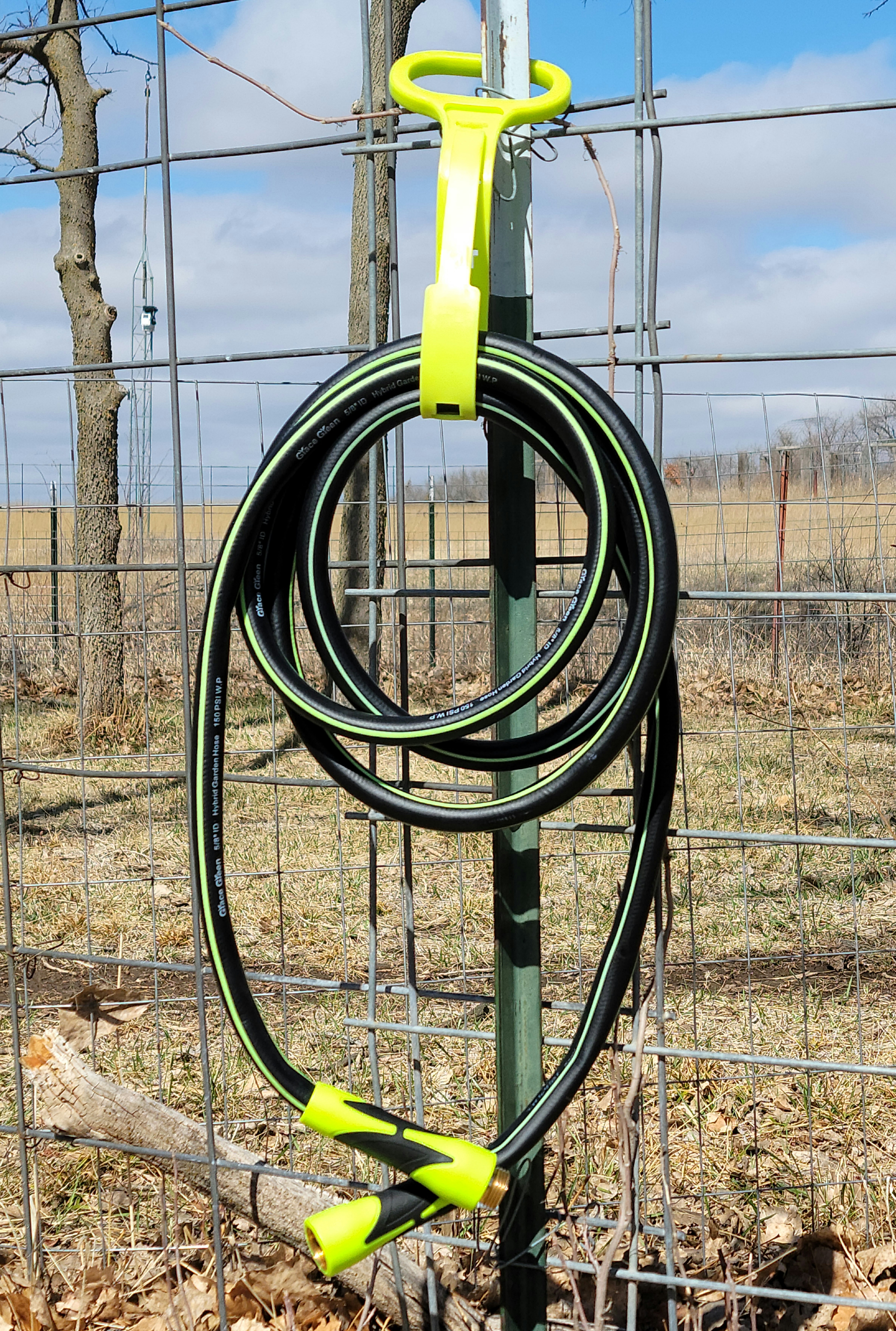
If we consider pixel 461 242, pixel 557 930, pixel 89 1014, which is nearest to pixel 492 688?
pixel 461 242

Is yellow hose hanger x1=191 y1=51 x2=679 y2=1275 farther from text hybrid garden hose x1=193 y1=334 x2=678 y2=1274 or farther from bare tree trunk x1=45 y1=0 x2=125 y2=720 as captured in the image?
bare tree trunk x1=45 y1=0 x2=125 y2=720

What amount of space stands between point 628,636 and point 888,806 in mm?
4375

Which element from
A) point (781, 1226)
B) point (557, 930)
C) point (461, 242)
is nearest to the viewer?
point (461, 242)

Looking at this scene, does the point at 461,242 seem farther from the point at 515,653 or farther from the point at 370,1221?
the point at 370,1221

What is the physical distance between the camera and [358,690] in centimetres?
161

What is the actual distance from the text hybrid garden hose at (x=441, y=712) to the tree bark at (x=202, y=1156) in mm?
487

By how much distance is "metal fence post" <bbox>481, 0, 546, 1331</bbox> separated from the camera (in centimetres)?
163

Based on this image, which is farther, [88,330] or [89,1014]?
[88,330]

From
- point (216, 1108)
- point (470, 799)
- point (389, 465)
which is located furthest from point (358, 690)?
Result: point (216, 1108)

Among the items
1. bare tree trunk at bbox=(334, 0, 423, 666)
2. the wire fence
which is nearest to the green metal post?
the wire fence

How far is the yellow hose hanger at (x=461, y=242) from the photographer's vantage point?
147 cm

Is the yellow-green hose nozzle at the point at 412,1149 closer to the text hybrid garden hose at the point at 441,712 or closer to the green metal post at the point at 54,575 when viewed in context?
the text hybrid garden hose at the point at 441,712

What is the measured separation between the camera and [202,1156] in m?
2.01

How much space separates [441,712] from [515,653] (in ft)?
0.67
